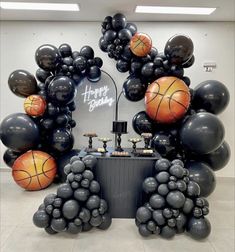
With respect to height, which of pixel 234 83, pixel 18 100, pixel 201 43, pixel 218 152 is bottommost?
pixel 218 152

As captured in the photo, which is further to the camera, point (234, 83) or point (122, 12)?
point (234, 83)

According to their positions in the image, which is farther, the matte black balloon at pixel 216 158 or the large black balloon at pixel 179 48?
the matte black balloon at pixel 216 158

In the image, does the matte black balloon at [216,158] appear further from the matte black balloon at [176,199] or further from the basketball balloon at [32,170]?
the basketball balloon at [32,170]

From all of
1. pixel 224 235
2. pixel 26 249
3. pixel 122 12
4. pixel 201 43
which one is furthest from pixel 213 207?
pixel 122 12

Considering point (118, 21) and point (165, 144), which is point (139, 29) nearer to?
point (118, 21)

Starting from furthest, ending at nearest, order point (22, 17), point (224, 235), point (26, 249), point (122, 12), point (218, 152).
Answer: point (22, 17)
point (122, 12)
point (218, 152)
point (224, 235)
point (26, 249)

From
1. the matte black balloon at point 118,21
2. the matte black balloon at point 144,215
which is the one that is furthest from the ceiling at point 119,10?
the matte black balloon at point 144,215

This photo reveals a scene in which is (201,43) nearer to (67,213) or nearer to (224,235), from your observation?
(224,235)

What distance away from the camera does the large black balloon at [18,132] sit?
3531 millimetres

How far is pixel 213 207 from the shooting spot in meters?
3.36

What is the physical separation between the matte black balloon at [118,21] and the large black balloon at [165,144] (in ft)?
5.66

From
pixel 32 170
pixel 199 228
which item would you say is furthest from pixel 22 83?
pixel 199 228

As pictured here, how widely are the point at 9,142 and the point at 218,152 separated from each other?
10.0 ft

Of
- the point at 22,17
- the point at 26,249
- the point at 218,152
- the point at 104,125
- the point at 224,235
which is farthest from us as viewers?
the point at 104,125
